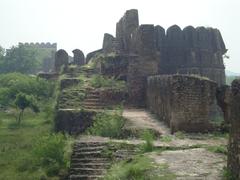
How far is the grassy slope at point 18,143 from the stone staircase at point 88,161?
160 cm

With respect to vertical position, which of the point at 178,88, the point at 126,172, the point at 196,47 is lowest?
the point at 126,172

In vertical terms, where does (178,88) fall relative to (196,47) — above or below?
below

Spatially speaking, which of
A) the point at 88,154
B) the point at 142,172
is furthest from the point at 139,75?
the point at 142,172

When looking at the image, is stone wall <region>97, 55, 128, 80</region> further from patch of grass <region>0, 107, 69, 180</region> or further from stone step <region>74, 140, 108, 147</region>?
stone step <region>74, 140, 108, 147</region>

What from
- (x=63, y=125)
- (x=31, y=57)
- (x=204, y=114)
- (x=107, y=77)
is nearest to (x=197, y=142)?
(x=204, y=114)

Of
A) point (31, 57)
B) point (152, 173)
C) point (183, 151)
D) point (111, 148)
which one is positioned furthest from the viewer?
point (31, 57)

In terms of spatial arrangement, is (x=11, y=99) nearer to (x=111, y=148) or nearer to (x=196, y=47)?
(x=196, y=47)

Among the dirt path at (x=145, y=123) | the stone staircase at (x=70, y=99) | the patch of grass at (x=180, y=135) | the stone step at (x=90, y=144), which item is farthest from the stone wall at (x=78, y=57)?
the stone step at (x=90, y=144)

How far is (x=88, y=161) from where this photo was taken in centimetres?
861

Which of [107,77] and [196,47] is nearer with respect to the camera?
[107,77]

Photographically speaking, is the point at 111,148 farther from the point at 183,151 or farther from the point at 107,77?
the point at 107,77

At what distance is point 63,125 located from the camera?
13133mm

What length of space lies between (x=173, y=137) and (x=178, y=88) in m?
1.45

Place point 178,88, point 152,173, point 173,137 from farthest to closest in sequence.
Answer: point 178,88 < point 173,137 < point 152,173
